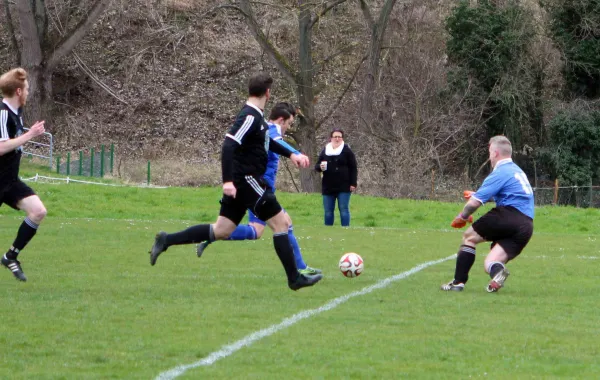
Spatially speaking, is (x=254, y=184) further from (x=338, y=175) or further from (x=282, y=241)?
(x=338, y=175)

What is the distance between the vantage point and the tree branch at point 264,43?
32.4 metres

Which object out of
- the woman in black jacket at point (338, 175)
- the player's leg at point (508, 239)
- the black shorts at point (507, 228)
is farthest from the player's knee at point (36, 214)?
the woman in black jacket at point (338, 175)

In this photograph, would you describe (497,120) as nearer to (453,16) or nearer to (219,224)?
(453,16)

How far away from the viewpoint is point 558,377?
18.2 ft

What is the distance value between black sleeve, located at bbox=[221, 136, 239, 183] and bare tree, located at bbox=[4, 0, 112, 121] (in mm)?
30903

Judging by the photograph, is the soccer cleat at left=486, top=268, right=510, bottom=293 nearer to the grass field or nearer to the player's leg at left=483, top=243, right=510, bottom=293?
the player's leg at left=483, top=243, right=510, bottom=293

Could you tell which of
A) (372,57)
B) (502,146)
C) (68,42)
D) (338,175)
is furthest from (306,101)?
(502,146)

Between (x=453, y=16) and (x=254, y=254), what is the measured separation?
2807 cm

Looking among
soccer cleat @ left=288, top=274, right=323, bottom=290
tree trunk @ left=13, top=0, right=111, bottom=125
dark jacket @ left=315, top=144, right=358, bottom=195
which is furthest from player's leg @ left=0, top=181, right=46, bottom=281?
tree trunk @ left=13, top=0, right=111, bottom=125

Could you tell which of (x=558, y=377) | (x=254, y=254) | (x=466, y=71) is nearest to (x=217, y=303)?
(x=558, y=377)

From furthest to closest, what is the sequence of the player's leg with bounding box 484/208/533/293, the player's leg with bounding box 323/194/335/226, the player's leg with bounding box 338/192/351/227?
the player's leg with bounding box 323/194/335/226 → the player's leg with bounding box 338/192/351/227 → the player's leg with bounding box 484/208/533/293

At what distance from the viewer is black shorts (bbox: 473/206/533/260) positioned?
945 cm

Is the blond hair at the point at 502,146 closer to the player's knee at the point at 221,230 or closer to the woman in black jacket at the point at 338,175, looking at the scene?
the player's knee at the point at 221,230

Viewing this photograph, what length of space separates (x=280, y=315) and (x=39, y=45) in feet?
111
